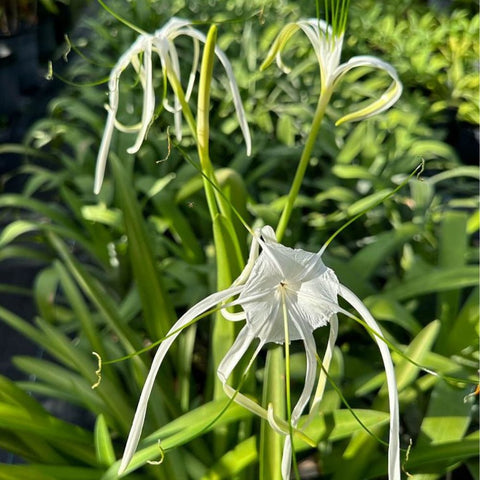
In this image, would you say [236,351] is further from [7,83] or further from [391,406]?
[7,83]

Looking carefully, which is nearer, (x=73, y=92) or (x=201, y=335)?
(x=201, y=335)

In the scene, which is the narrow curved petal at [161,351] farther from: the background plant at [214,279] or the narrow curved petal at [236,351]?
the background plant at [214,279]

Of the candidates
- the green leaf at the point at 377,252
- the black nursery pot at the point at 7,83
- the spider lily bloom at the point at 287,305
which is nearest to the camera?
the spider lily bloom at the point at 287,305

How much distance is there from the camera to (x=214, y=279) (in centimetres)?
113

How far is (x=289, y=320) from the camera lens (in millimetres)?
465

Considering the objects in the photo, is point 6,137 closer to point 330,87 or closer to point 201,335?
point 201,335

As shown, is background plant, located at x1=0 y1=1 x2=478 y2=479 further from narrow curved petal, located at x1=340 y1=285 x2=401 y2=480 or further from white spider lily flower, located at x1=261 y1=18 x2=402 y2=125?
narrow curved petal, located at x1=340 y1=285 x2=401 y2=480

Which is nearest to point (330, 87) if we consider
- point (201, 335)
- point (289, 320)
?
point (289, 320)

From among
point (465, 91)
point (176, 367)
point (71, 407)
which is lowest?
point (465, 91)

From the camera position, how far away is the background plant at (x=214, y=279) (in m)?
0.84

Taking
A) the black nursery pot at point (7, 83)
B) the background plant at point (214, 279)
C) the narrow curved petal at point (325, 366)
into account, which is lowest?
the black nursery pot at point (7, 83)

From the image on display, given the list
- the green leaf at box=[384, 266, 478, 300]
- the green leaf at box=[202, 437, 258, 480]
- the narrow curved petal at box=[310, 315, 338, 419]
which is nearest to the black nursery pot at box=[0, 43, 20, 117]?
the green leaf at box=[384, 266, 478, 300]

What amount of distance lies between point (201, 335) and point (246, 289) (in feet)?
2.86

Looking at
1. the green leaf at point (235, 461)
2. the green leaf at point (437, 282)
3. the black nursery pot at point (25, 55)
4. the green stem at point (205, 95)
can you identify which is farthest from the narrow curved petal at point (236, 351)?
the black nursery pot at point (25, 55)
